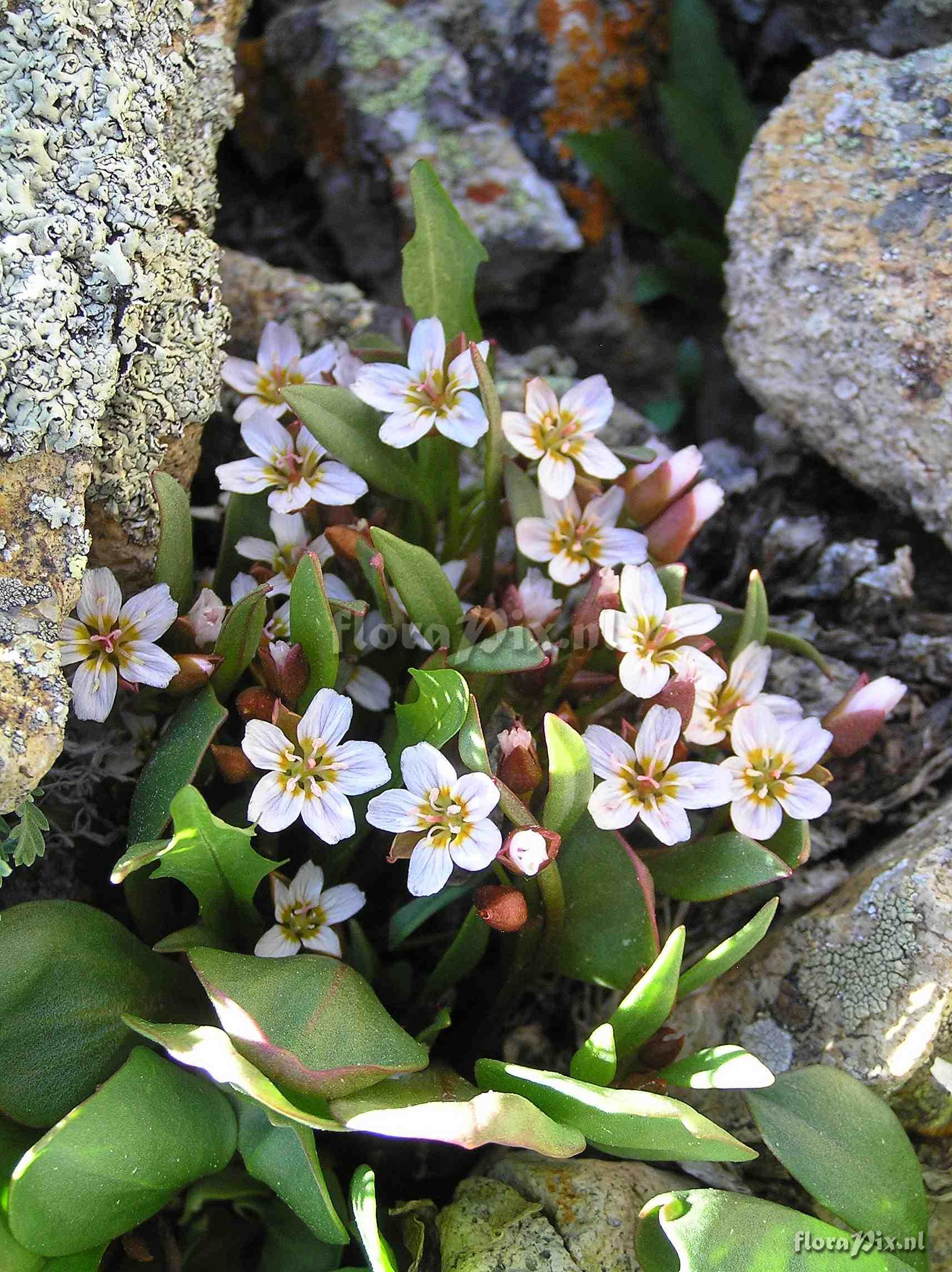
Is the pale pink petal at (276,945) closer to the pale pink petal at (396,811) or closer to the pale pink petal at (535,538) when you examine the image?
the pale pink petal at (396,811)

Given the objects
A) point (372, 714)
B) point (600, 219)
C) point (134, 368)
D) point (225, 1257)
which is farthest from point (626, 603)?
point (600, 219)

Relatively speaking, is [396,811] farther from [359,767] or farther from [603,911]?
[603,911]

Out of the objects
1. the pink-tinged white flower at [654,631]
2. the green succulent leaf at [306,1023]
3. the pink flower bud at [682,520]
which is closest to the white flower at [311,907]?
the green succulent leaf at [306,1023]

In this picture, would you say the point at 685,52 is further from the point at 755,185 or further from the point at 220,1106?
the point at 220,1106

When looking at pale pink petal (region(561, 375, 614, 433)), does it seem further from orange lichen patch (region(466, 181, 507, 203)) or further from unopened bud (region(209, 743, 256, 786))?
orange lichen patch (region(466, 181, 507, 203))

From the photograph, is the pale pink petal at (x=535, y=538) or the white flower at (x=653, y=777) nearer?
the white flower at (x=653, y=777)

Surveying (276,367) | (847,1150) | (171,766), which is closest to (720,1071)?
(847,1150)
